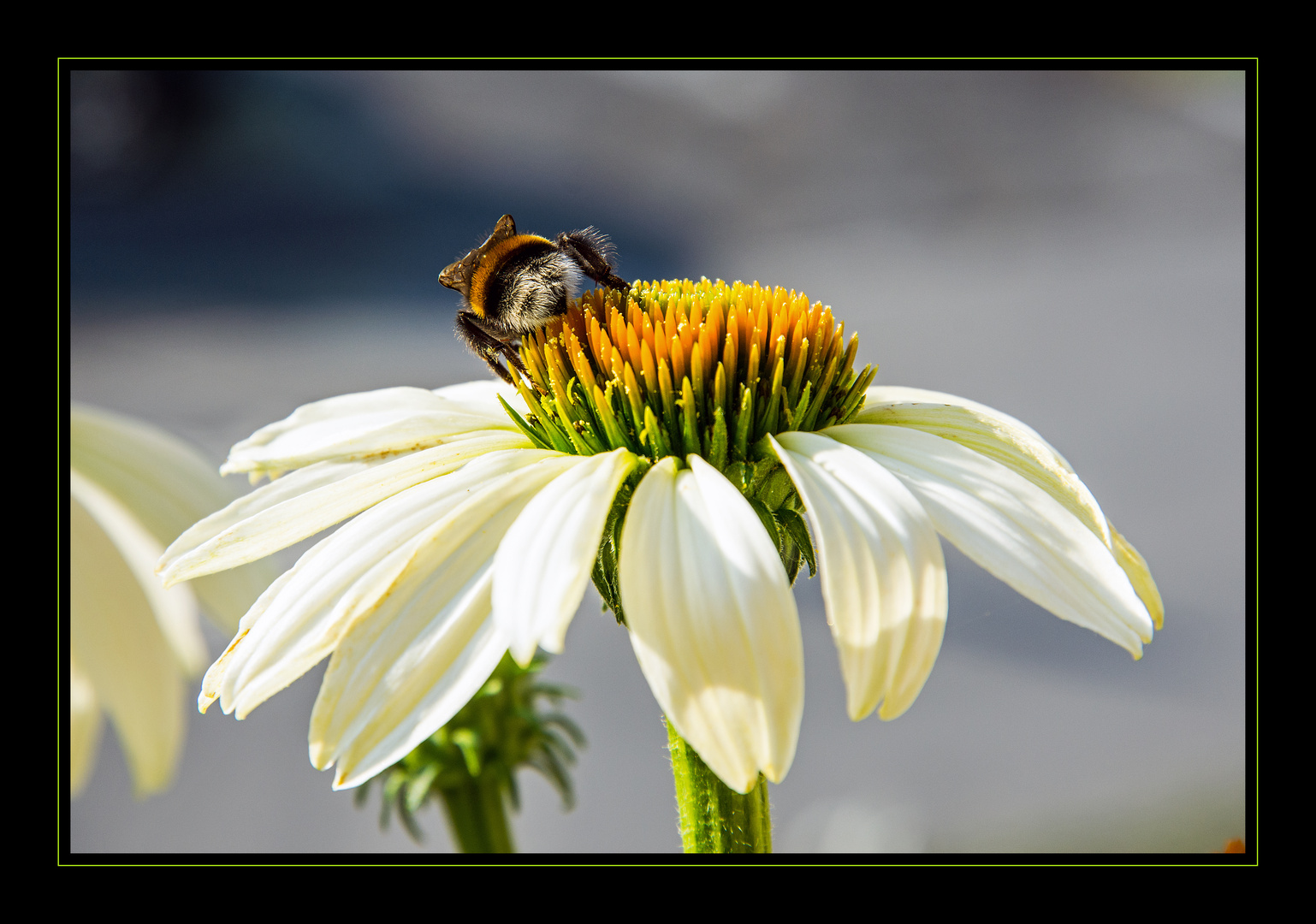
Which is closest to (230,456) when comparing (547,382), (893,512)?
(547,382)

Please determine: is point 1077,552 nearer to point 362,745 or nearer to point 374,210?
point 362,745

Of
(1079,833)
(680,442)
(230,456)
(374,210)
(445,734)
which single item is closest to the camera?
(680,442)

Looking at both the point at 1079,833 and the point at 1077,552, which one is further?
the point at 1079,833

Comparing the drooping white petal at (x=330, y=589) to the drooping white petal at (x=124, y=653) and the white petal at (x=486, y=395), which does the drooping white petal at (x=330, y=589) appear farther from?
the white petal at (x=486, y=395)

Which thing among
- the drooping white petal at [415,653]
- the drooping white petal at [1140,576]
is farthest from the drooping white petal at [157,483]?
the drooping white petal at [1140,576]

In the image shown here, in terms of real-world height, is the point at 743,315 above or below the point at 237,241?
below

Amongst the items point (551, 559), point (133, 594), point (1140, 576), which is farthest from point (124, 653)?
point (1140, 576)
